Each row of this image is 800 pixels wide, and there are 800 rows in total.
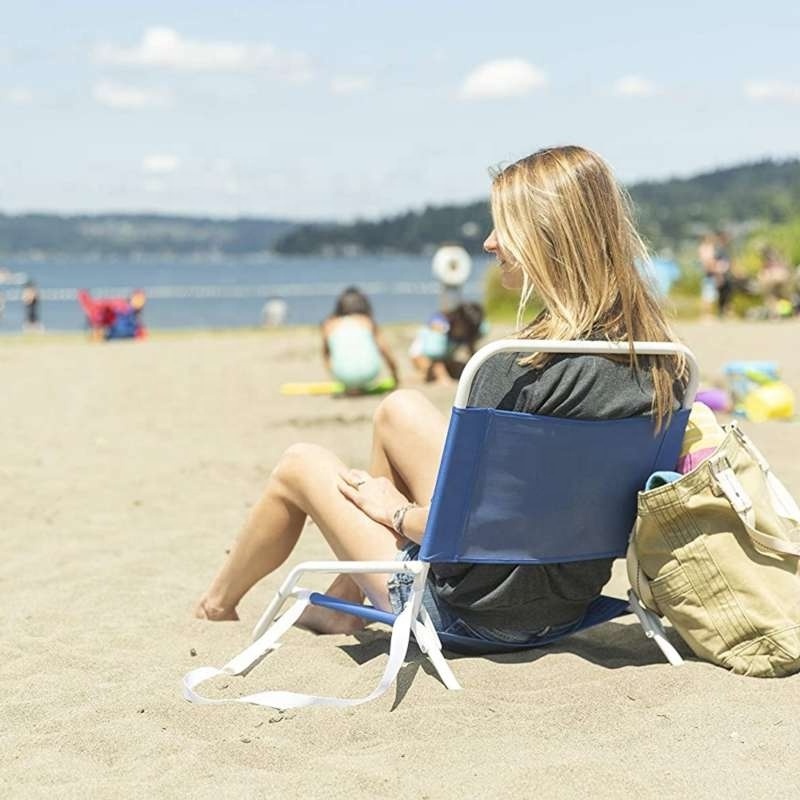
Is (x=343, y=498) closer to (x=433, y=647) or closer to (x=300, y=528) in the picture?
(x=300, y=528)

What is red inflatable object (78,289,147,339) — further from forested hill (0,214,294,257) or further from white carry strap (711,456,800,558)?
forested hill (0,214,294,257)

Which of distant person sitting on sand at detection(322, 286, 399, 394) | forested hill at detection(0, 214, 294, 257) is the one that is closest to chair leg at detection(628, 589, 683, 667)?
distant person sitting on sand at detection(322, 286, 399, 394)

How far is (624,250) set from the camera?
317 centimetres

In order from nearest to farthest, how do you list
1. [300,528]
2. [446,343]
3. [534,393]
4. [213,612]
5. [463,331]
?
[534,393]
[300,528]
[213,612]
[446,343]
[463,331]

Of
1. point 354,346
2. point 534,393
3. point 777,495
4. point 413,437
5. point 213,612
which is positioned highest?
point 534,393

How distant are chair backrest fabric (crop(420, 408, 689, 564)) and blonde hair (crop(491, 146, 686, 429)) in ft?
0.44

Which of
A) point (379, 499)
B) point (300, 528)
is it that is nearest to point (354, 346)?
point (300, 528)

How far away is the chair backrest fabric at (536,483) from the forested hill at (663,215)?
0.62 metres

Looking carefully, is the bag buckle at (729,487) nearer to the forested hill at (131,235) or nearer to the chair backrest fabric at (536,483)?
the chair backrest fabric at (536,483)

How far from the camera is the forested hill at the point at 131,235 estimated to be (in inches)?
5930

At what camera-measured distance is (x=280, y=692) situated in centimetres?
313

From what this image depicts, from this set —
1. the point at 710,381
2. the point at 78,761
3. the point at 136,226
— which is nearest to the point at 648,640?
the point at 78,761

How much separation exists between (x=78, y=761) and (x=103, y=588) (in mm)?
1740

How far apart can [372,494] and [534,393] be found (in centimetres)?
61
